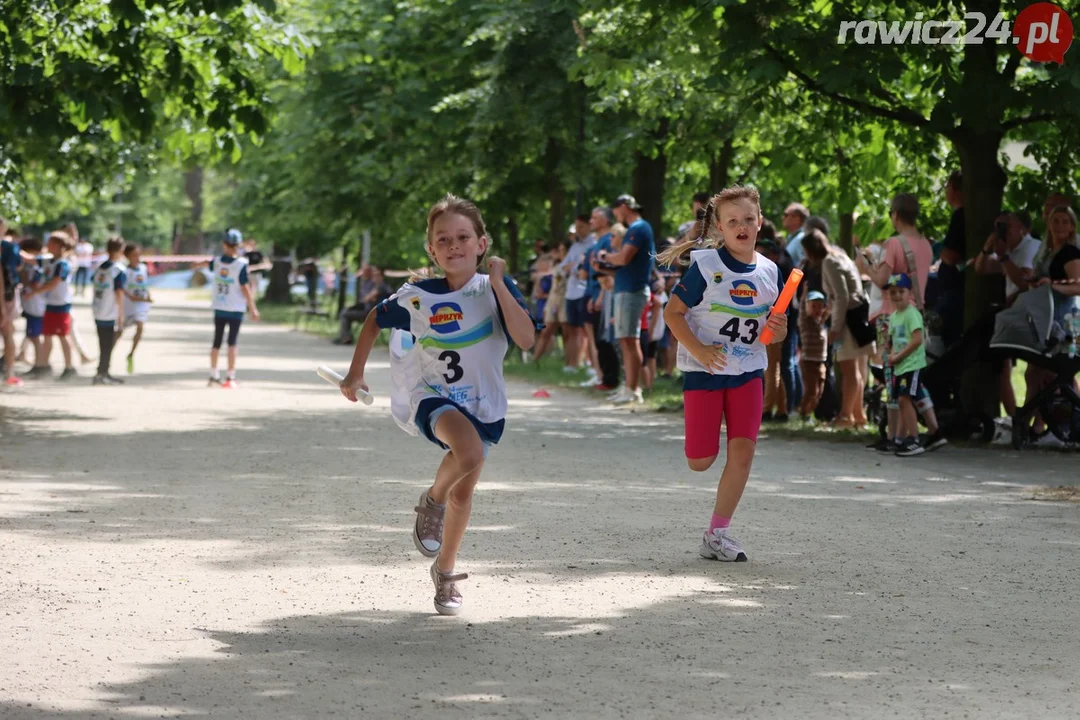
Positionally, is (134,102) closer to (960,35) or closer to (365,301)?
(960,35)

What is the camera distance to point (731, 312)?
850cm

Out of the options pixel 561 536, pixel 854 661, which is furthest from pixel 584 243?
pixel 854 661

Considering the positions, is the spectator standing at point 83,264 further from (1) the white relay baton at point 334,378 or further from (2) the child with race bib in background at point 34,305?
(1) the white relay baton at point 334,378

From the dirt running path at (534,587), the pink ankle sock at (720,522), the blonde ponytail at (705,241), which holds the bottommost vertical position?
the dirt running path at (534,587)

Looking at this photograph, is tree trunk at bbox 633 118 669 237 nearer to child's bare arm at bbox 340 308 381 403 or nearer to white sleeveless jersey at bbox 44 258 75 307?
white sleeveless jersey at bbox 44 258 75 307

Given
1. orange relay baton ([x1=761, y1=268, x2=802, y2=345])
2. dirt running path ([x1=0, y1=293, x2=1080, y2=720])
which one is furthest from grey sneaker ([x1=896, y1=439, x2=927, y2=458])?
orange relay baton ([x1=761, y1=268, x2=802, y2=345])

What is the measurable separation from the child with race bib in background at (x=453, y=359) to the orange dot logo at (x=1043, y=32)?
765cm

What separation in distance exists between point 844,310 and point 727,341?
7.17 meters

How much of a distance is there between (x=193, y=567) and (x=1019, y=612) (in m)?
3.69

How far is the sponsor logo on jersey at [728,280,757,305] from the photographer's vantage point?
27.9 ft

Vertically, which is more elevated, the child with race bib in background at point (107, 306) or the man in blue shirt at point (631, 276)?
the man in blue shirt at point (631, 276)

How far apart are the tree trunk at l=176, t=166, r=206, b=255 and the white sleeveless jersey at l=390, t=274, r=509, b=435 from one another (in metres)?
69.9

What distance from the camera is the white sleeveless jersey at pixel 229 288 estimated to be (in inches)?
803

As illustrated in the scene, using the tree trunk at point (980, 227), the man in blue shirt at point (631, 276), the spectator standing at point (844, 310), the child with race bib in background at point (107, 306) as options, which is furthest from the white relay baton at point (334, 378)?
the child with race bib in background at point (107, 306)
